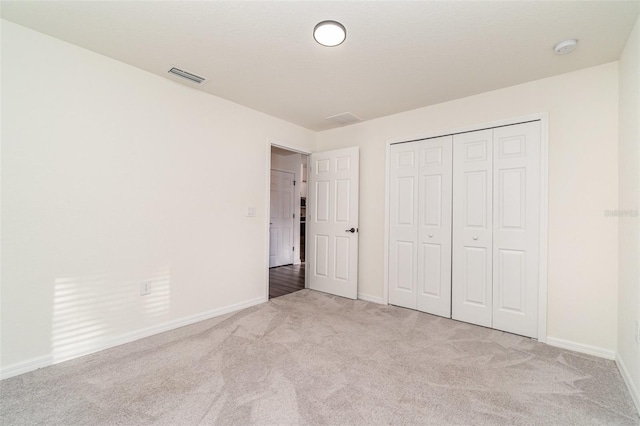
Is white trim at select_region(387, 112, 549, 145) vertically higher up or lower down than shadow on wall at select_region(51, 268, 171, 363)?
higher up

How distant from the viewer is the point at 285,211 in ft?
21.3

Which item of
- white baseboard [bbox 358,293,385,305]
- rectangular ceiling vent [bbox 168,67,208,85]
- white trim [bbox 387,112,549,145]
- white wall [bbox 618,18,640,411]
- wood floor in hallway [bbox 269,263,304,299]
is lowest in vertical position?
wood floor in hallway [bbox 269,263,304,299]

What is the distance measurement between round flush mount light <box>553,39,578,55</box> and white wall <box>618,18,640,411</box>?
307mm

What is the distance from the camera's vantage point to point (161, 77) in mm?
2785

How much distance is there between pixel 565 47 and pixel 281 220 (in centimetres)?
516

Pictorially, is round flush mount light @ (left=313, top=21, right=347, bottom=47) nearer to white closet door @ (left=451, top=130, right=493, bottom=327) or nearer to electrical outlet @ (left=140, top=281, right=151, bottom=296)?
white closet door @ (left=451, top=130, right=493, bottom=327)

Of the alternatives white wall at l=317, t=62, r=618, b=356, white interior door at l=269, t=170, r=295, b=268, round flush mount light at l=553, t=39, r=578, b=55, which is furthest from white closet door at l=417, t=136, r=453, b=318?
white interior door at l=269, t=170, r=295, b=268

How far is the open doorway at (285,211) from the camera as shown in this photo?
244 inches

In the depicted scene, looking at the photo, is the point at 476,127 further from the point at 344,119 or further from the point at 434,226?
the point at 344,119

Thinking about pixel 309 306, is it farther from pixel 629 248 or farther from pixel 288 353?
pixel 629 248

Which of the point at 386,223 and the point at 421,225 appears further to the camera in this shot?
the point at 386,223

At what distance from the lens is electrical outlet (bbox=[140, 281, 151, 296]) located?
2.66 m

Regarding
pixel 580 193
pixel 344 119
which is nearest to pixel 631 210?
pixel 580 193

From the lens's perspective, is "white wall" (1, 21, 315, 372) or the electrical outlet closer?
"white wall" (1, 21, 315, 372)
